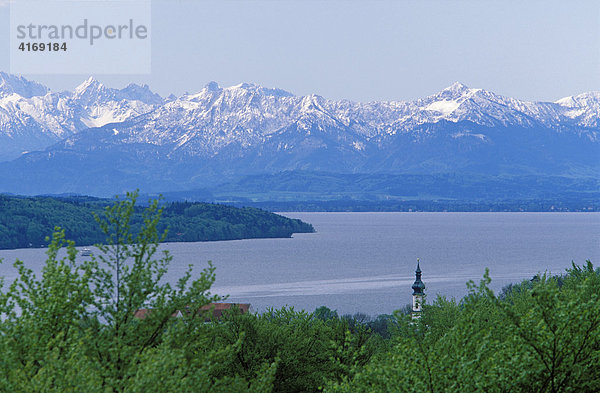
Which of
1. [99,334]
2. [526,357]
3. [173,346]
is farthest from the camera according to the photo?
[173,346]

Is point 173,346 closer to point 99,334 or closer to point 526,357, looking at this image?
point 99,334

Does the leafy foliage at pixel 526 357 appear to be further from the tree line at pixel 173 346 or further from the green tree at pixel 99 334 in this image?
the green tree at pixel 99 334

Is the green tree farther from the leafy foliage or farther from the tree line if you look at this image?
the leafy foliage

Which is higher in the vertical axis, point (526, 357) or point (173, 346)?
point (173, 346)

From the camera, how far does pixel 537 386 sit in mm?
23484

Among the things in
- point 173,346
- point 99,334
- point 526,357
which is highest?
point 99,334

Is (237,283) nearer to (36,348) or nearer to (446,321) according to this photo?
(446,321)

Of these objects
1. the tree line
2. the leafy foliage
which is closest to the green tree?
the tree line

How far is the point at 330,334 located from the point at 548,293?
96.6 feet

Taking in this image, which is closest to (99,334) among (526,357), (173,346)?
(173,346)

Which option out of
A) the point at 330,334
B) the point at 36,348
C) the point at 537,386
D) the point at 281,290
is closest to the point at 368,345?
the point at 330,334

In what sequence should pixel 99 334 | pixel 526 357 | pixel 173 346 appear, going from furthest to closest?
pixel 173 346 < pixel 99 334 < pixel 526 357

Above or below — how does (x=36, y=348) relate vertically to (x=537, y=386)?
above

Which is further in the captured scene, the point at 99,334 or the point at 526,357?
the point at 99,334
